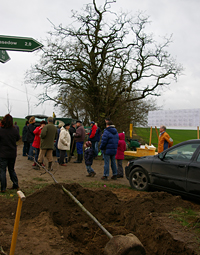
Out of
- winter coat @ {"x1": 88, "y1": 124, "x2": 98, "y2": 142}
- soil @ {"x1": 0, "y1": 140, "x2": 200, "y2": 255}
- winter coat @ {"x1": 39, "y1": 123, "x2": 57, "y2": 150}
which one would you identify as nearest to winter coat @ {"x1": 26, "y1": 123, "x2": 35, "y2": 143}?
winter coat @ {"x1": 39, "y1": 123, "x2": 57, "y2": 150}

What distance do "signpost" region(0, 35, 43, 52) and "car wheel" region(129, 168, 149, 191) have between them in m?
4.32

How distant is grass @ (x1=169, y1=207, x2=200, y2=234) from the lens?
173 inches

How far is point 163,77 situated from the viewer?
2050 centimetres

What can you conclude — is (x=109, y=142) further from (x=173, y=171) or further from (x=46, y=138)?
(x=173, y=171)

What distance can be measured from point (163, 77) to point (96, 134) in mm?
9575

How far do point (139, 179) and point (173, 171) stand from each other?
1.29 metres

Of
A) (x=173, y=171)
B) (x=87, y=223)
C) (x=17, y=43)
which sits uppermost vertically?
(x=17, y=43)

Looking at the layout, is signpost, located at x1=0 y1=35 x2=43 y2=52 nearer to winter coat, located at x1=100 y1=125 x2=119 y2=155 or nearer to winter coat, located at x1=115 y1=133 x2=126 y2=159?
winter coat, located at x1=100 y1=125 x2=119 y2=155

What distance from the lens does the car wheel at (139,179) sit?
23.7 ft

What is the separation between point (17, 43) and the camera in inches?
229

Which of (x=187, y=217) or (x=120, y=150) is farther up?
(x=120, y=150)

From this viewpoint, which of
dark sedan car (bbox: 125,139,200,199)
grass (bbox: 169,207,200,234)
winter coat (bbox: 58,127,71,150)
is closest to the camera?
grass (bbox: 169,207,200,234)

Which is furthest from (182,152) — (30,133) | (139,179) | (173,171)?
(30,133)

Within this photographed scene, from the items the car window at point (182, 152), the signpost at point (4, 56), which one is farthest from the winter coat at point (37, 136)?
the car window at point (182, 152)
